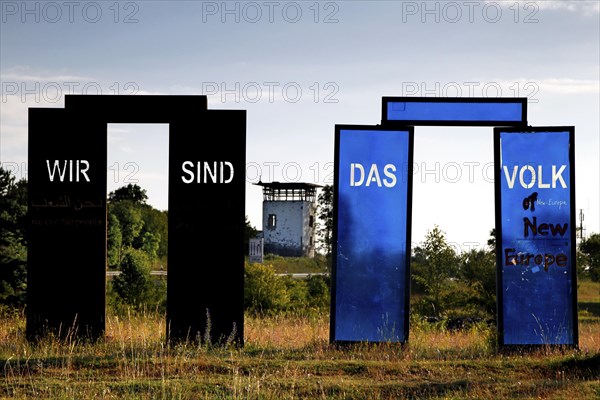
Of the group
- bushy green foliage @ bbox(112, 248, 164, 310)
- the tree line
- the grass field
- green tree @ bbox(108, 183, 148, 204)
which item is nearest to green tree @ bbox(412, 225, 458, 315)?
the tree line

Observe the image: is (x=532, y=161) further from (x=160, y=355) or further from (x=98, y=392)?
(x=98, y=392)

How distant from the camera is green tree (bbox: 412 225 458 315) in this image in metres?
28.1

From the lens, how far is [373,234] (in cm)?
1373

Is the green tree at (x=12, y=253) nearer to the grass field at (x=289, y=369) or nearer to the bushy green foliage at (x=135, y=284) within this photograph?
the bushy green foliage at (x=135, y=284)

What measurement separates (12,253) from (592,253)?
107ft

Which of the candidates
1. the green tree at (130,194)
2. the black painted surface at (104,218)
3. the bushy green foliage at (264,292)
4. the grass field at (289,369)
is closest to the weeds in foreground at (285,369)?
the grass field at (289,369)

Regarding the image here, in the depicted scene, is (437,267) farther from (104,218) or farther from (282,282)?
(104,218)

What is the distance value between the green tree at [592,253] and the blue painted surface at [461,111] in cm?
3351

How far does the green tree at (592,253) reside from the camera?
150ft

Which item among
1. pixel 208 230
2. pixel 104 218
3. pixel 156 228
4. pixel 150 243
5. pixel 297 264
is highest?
pixel 156 228

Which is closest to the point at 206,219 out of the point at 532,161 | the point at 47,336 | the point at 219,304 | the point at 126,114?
the point at 219,304

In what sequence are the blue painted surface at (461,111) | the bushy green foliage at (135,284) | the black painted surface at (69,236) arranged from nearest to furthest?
1. the blue painted surface at (461,111)
2. the black painted surface at (69,236)
3. the bushy green foliage at (135,284)

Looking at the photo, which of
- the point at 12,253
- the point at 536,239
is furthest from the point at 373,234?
the point at 12,253

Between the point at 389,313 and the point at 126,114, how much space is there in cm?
554
